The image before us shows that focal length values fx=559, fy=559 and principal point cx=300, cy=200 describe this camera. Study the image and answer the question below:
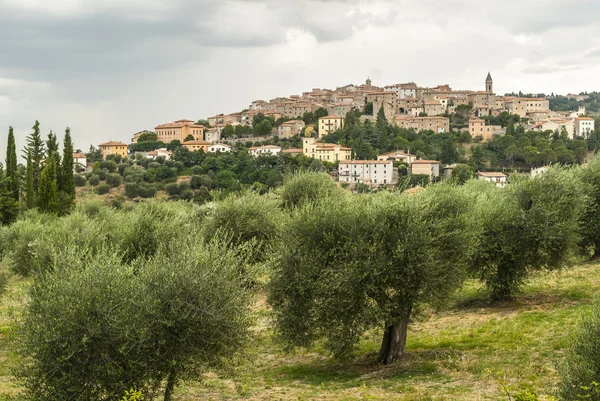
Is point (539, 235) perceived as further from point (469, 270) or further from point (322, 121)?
point (322, 121)

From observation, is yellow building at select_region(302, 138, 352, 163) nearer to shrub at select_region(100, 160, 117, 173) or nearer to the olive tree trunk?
shrub at select_region(100, 160, 117, 173)

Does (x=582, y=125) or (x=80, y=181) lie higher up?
(x=582, y=125)

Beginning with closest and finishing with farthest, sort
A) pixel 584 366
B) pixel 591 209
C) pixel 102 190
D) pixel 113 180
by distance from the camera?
pixel 584 366 → pixel 591 209 → pixel 102 190 → pixel 113 180

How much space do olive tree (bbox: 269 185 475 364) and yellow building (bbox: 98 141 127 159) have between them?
12124 cm

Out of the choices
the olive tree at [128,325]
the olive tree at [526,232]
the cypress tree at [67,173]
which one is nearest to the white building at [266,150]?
the cypress tree at [67,173]

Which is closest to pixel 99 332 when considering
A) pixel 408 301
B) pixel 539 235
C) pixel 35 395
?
pixel 35 395

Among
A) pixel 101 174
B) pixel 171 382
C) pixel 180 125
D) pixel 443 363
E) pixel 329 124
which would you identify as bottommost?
pixel 443 363

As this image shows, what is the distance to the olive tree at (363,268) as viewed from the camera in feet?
48.0

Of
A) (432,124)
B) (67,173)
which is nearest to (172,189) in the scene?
(67,173)

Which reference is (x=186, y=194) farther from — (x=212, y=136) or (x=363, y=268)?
(x=363, y=268)

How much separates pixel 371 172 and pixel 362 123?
31.6 meters

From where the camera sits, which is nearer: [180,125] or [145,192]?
[145,192]

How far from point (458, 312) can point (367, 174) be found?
88968mm

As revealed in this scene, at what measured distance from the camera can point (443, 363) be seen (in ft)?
50.1
